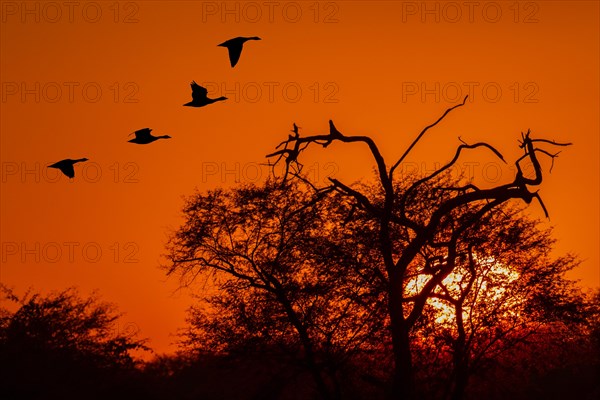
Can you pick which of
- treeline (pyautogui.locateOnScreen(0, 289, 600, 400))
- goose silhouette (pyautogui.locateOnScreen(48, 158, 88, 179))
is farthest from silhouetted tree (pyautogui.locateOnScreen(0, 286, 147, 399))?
goose silhouette (pyautogui.locateOnScreen(48, 158, 88, 179))

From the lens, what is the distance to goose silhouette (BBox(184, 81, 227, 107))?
23469 mm

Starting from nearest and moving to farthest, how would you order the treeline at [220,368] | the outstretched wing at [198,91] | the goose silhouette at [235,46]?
the goose silhouette at [235,46] → the outstretched wing at [198,91] → the treeline at [220,368]

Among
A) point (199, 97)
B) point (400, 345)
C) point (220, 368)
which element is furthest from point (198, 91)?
point (220, 368)

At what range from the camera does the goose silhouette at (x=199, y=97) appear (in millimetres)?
23469

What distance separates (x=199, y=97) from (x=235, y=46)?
1497 millimetres

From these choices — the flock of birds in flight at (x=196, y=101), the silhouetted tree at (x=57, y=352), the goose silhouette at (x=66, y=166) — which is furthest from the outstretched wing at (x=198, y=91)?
the silhouetted tree at (x=57, y=352)

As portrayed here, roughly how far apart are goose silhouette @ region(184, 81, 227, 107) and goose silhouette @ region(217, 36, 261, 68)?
94 cm

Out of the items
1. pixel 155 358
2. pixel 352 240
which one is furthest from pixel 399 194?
pixel 155 358

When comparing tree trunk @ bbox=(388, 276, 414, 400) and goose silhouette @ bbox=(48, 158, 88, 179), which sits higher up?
goose silhouette @ bbox=(48, 158, 88, 179)

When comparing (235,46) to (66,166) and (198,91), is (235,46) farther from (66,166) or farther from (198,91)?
(66,166)

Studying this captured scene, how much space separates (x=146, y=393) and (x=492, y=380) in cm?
Answer: 3277

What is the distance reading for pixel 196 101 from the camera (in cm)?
2369

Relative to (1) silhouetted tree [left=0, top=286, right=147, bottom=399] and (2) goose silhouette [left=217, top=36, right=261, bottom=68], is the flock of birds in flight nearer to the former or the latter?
(2) goose silhouette [left=217, top=36, right=261, bottom=68]

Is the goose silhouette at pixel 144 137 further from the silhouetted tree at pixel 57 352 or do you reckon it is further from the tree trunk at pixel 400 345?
the silhouetted tree at pixel 57 352
